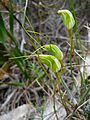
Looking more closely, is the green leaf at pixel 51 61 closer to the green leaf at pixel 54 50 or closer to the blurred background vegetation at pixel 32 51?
the green leaf at pixel 54 50

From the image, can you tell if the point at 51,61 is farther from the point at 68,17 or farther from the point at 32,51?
the point at 32,51

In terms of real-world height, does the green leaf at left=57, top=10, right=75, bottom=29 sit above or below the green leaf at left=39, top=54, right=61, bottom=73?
above

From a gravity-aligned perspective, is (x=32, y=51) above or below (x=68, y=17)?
below

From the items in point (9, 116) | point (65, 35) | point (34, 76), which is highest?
point (65, 35)

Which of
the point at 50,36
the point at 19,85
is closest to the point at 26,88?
the point at 19,85

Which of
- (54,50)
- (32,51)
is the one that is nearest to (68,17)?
(54,50)

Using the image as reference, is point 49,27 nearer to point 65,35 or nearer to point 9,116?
point 65,35

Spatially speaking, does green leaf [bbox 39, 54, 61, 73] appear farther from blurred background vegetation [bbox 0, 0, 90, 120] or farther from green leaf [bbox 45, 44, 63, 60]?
blurred background vegetation [bbox 0, 0, 90, 120]

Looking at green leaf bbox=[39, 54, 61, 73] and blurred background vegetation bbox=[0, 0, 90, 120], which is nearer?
green leaf bbox=[39, 54, 61, 73]

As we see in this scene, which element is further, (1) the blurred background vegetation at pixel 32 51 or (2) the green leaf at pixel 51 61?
(1) the blurred background vegetation at pixel 32 51

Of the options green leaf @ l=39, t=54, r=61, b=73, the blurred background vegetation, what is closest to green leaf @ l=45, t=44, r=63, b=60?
green leaf @ l=39, t=54, r=61, b=73

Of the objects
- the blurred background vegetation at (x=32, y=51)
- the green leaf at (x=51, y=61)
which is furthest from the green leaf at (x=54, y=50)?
the blurred background vegetation at (x=32, y=51)
